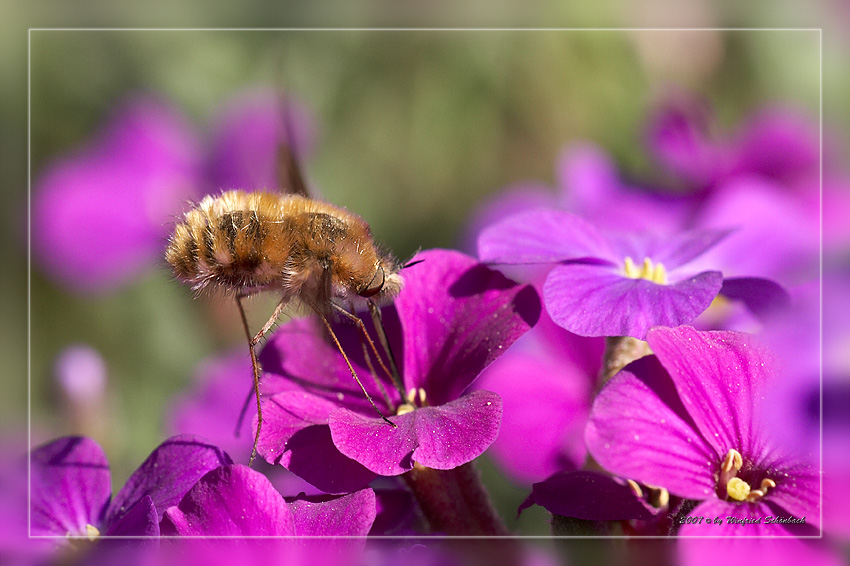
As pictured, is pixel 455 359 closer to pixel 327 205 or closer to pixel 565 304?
pixel 565 304

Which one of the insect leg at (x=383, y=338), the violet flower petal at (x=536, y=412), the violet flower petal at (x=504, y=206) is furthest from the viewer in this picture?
the violet flower petal at (x=504, y=206)

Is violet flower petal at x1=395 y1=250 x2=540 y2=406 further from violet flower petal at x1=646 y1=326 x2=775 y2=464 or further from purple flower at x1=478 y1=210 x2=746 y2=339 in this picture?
violet flower petal at x1=646 y1=326 x2=775 y2=464

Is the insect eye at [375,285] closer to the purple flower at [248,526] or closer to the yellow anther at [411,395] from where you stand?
the yellow anther at [411,395]

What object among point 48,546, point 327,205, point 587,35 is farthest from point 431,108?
point 48,546

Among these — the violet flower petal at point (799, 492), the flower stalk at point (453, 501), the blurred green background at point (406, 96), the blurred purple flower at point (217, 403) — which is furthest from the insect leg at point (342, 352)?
the blurred green background at point (406, 96)

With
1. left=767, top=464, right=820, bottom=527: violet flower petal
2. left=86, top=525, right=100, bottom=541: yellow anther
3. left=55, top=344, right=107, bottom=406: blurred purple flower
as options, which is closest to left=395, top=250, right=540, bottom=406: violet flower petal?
left=767, top=464, right=820, bottom=527: violet flower petal
